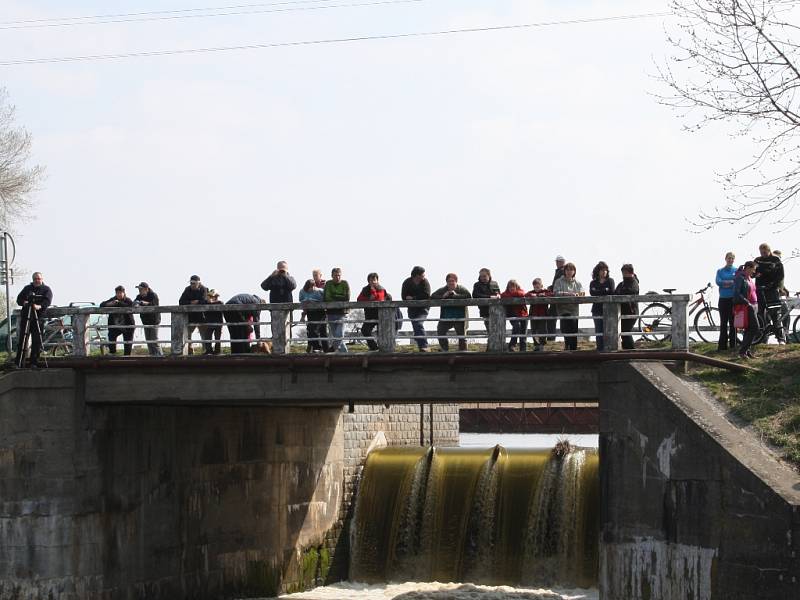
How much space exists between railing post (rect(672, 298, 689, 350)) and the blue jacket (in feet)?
7.44

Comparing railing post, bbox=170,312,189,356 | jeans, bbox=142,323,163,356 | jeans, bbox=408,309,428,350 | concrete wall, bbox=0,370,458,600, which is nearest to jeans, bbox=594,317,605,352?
jeans, bbox=408,309,428,350

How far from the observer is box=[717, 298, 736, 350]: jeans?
76.6ft

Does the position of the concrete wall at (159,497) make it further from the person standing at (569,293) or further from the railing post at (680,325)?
the railing post at (680,325)

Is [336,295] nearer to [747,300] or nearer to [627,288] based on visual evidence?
[627,288]

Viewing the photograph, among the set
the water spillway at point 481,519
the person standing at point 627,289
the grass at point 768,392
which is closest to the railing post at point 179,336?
the person standing at point 627,289

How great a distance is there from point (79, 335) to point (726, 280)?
11.1 m

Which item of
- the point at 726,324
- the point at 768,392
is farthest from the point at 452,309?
the point at 768,392

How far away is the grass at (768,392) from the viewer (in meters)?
19.3

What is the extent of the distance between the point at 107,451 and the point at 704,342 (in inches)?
414

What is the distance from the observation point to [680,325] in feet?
70.2

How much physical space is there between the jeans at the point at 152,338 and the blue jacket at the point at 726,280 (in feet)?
31.3

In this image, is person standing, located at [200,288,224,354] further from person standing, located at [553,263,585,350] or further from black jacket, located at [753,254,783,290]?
black jacket, located at [753,254,783,290]

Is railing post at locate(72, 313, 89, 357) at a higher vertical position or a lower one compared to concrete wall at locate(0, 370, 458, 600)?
higher

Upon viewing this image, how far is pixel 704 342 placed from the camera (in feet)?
81.4
